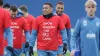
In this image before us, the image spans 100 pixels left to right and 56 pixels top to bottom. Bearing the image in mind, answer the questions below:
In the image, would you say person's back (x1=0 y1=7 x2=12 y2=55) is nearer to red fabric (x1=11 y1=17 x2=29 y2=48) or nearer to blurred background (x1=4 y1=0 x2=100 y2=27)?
red fabric (x1=11 y1=17 x2=29 y2=48)

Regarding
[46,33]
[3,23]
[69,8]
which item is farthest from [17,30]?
[69,8]

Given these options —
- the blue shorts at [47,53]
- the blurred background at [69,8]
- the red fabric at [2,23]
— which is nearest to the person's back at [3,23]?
the red fabric at [2,23]

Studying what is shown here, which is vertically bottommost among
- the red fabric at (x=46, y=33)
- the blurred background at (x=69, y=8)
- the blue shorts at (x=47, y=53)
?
the blue shorts at (x=47, y=53)

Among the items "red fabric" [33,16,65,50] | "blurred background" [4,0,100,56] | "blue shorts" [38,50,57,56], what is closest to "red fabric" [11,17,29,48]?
"red fabric" [33,16,65,50]

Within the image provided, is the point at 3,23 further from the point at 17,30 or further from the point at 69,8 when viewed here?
the point at 69,8

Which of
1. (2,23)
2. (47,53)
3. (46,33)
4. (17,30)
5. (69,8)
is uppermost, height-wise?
(69,8)

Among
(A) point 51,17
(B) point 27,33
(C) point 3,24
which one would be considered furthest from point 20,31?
(C) point 3,24

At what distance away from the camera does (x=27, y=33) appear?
13.6 metres

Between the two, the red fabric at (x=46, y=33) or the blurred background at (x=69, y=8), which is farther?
the blurred background at (x=69, y=8)

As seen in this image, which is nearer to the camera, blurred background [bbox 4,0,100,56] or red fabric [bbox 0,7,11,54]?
red fabric [bbox 0,7,11,54]

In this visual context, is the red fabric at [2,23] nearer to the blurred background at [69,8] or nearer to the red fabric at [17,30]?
the red fabric at [17,30]

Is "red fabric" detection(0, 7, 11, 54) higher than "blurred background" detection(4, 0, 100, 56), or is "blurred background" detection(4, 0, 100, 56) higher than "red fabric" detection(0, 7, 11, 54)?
"blurred background" detection(4, 0, 100, 56)

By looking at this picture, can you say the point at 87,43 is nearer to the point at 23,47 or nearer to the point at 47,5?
the point at 47,5

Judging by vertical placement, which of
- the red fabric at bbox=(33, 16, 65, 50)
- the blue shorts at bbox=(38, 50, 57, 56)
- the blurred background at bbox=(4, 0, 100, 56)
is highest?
the blurred background at bbox=(4, 0, 100, 56)
